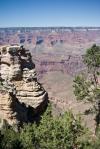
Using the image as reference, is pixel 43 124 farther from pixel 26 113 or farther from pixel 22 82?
pixel 22 82

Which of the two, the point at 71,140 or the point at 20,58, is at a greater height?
the point at 20,58

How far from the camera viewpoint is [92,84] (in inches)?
2023

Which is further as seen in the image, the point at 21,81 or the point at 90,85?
the point at 21,81

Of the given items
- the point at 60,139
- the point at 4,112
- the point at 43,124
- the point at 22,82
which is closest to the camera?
the point at 60,139

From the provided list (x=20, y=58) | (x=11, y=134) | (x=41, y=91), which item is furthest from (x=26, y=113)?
(x=11, y=134)

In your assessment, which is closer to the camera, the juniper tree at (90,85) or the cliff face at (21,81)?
the juniper tree at (90,85)

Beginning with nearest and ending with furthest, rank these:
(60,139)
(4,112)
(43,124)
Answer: (60,139)
(43,124)
(4,112)

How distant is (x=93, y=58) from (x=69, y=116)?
51.6 ft

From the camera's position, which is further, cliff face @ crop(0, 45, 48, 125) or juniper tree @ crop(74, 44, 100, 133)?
cliff face @ crop(0, 45, 48, 125)

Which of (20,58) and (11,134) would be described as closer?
(11,134)

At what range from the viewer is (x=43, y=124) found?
38.4 meters

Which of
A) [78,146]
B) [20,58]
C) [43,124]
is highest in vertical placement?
[20,58]

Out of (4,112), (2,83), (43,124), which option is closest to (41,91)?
(2,83)

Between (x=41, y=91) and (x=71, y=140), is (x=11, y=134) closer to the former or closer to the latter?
(x=71, y=140)
